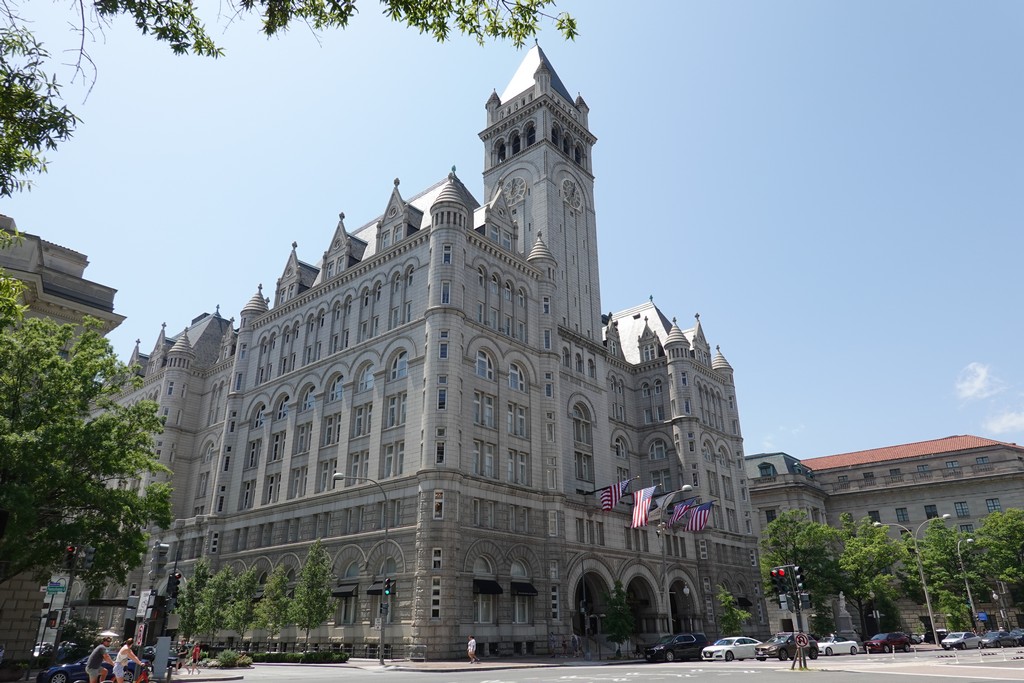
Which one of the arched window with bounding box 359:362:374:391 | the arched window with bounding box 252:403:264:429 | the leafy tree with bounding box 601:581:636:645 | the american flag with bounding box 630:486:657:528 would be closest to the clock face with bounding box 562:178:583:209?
the arched window with bounding box 359:362:374:391

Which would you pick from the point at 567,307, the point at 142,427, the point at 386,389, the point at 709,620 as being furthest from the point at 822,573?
the point at 142,427

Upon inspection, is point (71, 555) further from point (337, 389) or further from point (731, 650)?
point (731, 650)

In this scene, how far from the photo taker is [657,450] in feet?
231

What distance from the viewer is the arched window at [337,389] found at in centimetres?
5643

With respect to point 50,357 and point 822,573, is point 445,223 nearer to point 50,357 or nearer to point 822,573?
point 50,357

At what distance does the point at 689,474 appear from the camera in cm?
6712

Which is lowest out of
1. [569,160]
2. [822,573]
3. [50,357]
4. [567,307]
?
[822,573]

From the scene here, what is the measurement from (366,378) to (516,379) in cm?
1204

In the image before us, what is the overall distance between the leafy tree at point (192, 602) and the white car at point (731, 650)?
3545cm

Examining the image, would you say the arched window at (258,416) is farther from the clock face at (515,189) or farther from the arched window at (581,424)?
the clock face at (515,189)

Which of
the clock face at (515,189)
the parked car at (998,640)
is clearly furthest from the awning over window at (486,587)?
the parked car at (998,640)

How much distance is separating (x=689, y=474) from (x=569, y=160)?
115 feet

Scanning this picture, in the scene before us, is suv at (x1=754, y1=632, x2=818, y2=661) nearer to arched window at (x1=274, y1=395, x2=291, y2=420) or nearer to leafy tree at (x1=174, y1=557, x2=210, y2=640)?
leafy tree at (x1=174, y1=557, x2=210, y2=640)

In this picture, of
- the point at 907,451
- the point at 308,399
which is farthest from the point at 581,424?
the point at 907,451
